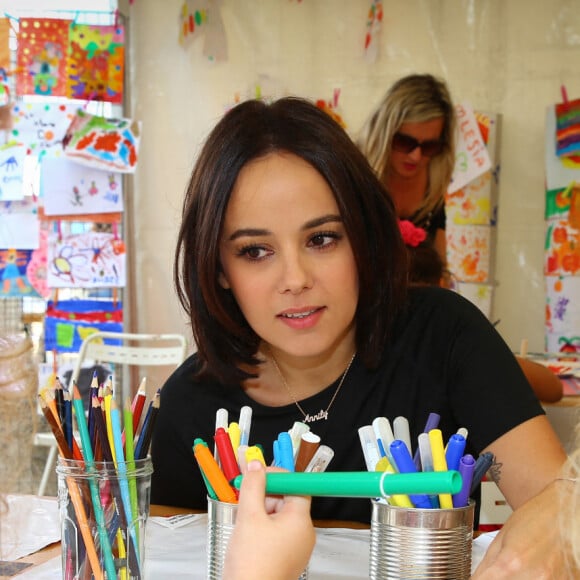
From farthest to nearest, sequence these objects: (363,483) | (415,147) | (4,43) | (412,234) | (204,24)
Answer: (204,24) → (415,147) → (4,43) → (412,234) → (363,483)

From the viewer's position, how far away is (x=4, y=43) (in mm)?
2074

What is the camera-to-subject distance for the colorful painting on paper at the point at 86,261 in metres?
2.78

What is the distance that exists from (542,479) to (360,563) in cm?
25

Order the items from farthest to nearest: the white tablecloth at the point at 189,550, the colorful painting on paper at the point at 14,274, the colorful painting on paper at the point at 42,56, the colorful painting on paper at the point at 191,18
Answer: the colorful painting on paper at the point at 191,18 → the colorful painting on paper at the point at 14,274 → the colorful painting on paper at the point at 42,56 → the white tablecloth at the point at 189,550

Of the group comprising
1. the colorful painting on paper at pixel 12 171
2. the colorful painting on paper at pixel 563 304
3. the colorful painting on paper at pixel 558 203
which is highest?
the colorful painting on paper at pixel 12 171

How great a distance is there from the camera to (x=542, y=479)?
894mm

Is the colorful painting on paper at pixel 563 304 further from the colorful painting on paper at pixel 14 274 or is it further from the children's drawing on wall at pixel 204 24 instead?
the colorful painting on paper at pixel 14 274

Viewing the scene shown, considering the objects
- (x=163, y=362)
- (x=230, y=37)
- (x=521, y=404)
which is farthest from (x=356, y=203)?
(x=230, y=37)

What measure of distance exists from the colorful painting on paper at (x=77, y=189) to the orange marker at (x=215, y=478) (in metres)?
2.30

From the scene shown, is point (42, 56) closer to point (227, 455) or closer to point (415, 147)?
point (415, 147)

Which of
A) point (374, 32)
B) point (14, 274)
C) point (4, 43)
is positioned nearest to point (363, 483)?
point (4, 43)

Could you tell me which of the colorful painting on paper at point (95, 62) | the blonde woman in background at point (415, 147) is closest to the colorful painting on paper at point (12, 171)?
the colorful painting on paper at point (95, 62)

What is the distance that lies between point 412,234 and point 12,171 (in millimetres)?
1525

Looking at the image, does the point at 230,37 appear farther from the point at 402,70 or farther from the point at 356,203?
the point at 356,203
